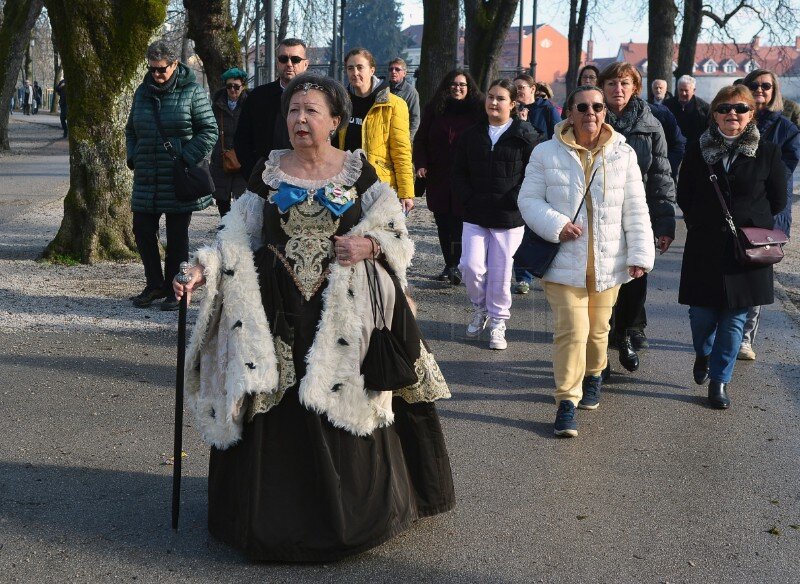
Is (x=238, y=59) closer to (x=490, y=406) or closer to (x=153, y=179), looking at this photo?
(x=153, y=179)

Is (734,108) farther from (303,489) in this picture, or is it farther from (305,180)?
(303,489)

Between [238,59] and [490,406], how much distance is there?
11.3 meters

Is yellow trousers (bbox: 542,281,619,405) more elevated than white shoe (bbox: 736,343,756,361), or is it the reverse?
yellow trousers (bbox: 542,281,619,405)

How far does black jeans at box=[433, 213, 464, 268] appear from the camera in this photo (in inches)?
421

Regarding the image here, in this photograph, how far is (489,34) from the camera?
768 inches

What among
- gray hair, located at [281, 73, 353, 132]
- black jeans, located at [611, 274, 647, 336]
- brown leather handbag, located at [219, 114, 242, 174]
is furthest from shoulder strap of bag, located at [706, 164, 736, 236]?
brown leather handbag, located at [219, 114, 242, 174]

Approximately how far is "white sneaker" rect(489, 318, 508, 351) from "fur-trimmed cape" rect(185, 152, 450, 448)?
3.76 metres

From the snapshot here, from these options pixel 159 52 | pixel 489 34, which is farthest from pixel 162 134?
pixel 489 34

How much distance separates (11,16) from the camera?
2394cm

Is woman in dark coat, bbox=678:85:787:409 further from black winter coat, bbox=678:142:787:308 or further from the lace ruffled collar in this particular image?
the lace ruffled collar

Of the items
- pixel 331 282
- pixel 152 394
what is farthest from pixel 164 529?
pixel 152 394

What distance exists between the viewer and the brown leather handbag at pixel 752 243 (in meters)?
6.74

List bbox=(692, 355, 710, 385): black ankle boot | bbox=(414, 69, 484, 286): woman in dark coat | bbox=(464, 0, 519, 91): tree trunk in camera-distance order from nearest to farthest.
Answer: bbox=(692, 355, 710, 385): black ankle boot < bbox=(414, 69, 484, 286): woman in dark coat < bbox=(464, 0, 519, 91): tree trunk

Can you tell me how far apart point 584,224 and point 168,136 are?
13.2 ft
